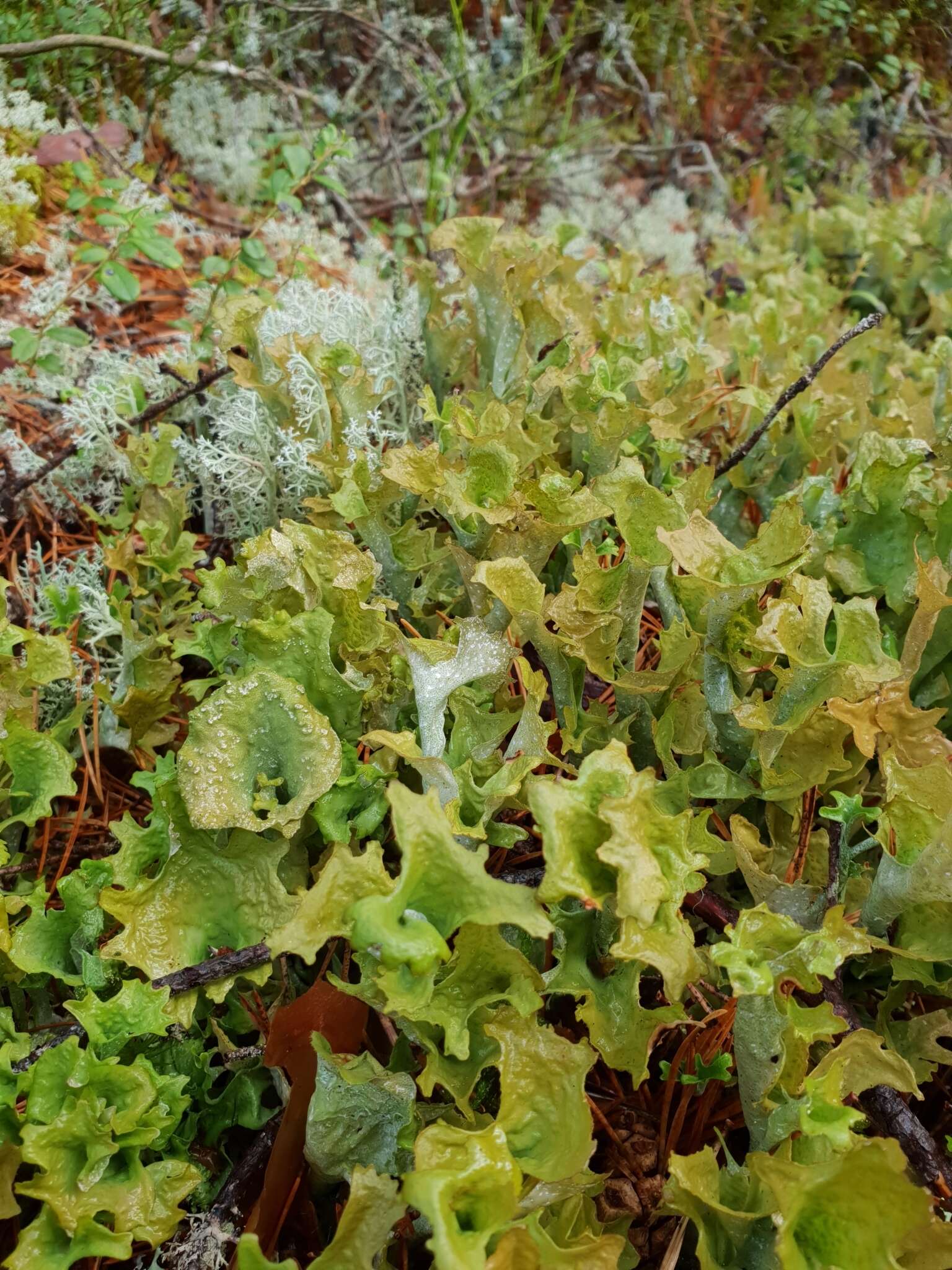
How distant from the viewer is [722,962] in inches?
42.6

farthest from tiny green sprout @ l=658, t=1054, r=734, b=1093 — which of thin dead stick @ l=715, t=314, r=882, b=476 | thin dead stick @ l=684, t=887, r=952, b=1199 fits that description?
thin dead stick @ l=715, t=314, r=882, b=476

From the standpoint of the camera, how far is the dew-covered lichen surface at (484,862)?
1.07 metres

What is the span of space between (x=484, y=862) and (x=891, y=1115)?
A: 0.72 metres

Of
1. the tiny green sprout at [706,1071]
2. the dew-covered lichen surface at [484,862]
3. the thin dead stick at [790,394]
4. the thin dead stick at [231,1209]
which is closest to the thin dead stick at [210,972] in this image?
the dew-covered lichen surface at [484,862]

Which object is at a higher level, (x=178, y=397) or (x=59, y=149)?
(x=59, y=149)

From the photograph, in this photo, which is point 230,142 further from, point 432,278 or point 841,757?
point 841,757

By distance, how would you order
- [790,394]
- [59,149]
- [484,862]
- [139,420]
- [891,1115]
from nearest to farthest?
[484,862], [891,1115], [790,394], [139,420], [59,149]

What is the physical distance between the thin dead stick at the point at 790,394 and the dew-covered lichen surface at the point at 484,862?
Answer: 0.26 feet

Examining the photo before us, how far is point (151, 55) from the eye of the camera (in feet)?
9.97

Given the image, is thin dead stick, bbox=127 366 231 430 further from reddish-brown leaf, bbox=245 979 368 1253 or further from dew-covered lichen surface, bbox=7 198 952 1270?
reddish-brown leaf, bbox=245 979 368 1253

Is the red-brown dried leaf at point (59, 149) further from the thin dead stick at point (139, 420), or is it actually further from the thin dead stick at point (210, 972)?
the thin dead stick at point (210, 972)

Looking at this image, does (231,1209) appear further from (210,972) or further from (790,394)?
(790,394)

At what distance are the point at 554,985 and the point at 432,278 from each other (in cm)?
176

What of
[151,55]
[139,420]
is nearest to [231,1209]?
[139,420]
